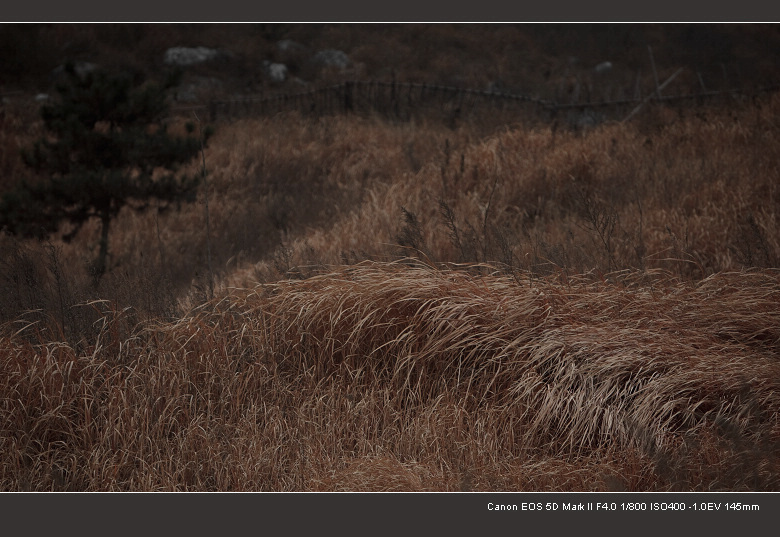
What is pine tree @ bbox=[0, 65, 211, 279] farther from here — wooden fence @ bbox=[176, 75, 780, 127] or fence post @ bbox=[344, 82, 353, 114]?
fence post @ bbox=[344, 82, 353, 114]

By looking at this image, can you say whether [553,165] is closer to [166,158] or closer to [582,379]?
[166,158]

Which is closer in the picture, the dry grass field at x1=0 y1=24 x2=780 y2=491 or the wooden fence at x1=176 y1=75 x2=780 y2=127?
the dry grass field at x1=0 y1=24 x2=780 y2=491

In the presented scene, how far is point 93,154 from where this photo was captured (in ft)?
26.2

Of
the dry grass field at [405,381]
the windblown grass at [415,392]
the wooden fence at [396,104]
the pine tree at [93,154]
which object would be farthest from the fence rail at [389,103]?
the windblown grass at [415,392]

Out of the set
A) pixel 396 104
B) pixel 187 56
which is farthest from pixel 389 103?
pixel 187 56

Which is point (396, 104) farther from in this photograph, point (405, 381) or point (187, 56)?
point (405, 381)

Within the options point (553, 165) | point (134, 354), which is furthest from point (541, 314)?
point (553, 165)

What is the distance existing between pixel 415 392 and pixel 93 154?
6.43 m

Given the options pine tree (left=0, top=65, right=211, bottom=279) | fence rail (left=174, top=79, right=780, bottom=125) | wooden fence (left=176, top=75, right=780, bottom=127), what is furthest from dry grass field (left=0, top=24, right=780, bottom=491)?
fence rail (left=174, top=79, right=780, bottom=125)

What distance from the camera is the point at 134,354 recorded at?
3.64 metres

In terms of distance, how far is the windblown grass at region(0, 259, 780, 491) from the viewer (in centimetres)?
287

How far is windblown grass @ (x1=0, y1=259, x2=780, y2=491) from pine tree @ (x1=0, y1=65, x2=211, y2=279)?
4.26 meters

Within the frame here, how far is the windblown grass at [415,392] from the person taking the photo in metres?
2.87

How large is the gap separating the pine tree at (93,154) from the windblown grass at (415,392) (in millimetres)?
4263
